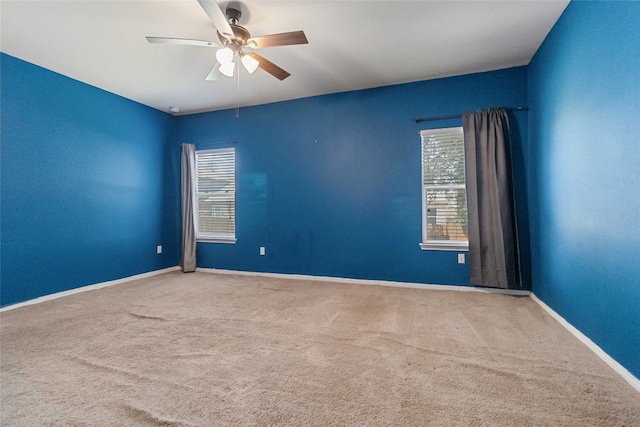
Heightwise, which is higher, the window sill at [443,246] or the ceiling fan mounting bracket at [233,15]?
the ceiling fan mounting bracket at [233,15]

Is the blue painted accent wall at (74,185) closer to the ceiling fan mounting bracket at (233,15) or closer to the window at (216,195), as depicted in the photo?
the window at (216,195)

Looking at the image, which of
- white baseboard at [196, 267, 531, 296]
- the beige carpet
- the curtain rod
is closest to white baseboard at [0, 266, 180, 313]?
the beige carpet

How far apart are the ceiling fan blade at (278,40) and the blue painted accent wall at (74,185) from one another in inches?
107

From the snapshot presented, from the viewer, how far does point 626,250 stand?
1563 millimetres

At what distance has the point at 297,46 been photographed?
2727 mm

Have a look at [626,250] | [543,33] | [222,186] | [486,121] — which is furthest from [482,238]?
[222,186]

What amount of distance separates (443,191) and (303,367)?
2743mm

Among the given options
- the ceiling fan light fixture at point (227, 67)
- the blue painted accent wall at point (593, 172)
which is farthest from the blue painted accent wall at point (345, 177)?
the ceiling fan light fixture at point (227, 67)

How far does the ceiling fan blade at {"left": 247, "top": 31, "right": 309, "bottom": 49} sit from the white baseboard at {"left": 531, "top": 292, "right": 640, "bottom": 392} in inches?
116

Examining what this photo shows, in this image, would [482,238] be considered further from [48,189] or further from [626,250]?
[48,189]

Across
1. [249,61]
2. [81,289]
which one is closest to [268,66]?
[249,61]

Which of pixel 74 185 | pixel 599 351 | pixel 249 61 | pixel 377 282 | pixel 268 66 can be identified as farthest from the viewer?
pixel 377 282

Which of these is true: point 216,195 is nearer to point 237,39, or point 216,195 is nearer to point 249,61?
point 249,61

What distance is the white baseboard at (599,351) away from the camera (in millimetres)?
1524
